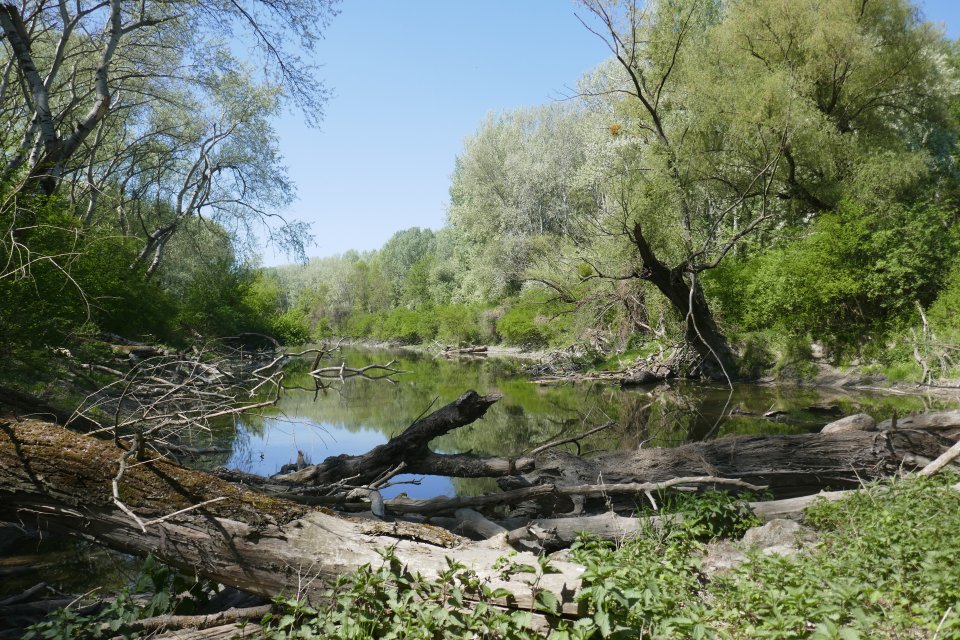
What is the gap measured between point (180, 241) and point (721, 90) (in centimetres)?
2488

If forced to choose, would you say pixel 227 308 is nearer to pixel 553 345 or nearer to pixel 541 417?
pixel 553 345

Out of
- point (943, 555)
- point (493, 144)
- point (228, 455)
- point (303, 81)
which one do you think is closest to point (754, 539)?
point (943, 555)

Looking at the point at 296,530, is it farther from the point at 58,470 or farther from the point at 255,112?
the point at 255,112

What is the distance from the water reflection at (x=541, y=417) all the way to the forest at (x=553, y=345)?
0.28m

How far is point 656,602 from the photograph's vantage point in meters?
2.72

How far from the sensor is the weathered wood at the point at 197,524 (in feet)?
10.7

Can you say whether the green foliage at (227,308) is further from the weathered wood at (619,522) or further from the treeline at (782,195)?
the weathered wood at (619,522)

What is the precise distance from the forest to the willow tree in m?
0.14

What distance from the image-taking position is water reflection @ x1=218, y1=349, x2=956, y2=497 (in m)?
9.62

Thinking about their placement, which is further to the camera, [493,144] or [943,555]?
[493,144]

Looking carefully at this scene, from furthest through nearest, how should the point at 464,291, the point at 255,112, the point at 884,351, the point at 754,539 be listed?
the point at 464,291 < the point at 255,112 < the point at 884,351 < the point at 754,539

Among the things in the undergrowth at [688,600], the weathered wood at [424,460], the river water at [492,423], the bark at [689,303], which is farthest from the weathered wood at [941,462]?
the bark at [689,303]

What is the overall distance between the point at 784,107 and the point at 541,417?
13.3 m

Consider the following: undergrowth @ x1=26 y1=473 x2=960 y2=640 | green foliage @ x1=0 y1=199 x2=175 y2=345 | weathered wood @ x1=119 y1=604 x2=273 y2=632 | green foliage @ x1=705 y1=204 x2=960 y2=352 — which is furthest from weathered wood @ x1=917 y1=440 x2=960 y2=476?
green foliage @ x1=705 y1=204 x2=960 y2=352
